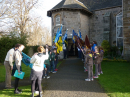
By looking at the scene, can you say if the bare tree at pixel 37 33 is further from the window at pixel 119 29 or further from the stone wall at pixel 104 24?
the window at pixel 119 29

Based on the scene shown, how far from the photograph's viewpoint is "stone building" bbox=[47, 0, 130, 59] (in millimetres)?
17078

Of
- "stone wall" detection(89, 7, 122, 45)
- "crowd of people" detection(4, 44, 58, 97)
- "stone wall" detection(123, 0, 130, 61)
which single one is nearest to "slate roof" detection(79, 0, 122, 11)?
"stone wall" detection(89, 7, 122, 45)

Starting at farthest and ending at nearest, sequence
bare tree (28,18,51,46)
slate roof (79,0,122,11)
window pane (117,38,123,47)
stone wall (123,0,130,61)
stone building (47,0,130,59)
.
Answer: bare tree (28,18,51,46)
slate roof (79,0,122,11)
stone building (47,0,130,59)
window pane (117,38,123,47)
stone wall (123,0,130,61)

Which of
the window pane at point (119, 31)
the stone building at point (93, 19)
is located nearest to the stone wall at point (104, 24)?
the stone building at point (93, 19)

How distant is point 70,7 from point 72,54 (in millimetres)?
7360

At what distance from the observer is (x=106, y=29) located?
18094 mm

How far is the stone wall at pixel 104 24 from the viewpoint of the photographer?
701 inches

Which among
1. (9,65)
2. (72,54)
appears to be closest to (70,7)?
(72,54)

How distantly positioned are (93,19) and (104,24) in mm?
2011

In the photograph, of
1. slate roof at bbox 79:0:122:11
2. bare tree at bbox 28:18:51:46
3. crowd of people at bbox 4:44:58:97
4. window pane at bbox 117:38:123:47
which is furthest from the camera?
bare tree at bbox 28:18:51:46

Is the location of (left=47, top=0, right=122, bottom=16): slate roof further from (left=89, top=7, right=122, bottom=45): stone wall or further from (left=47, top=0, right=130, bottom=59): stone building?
(left=89, top=7, right=122, bottom=45): stone wall

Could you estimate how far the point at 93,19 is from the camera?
19.3m

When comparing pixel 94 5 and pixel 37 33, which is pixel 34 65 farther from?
pixel 37 33

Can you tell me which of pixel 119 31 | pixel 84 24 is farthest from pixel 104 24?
pixel 84 24
